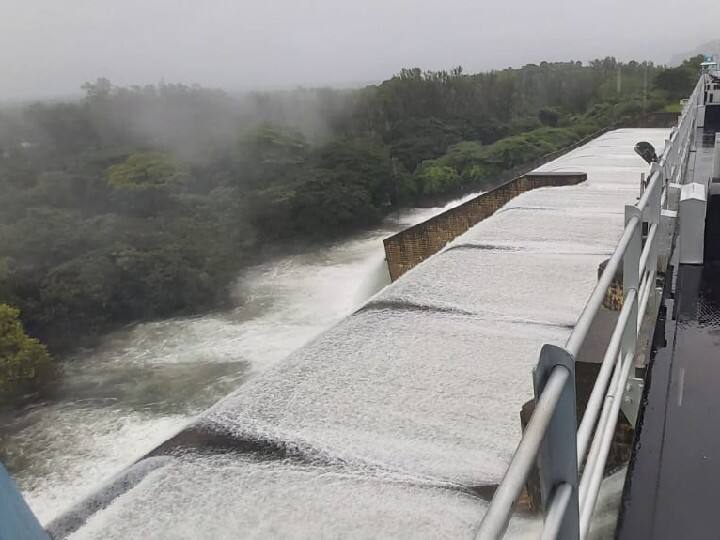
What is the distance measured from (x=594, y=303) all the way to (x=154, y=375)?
1471 centimetres

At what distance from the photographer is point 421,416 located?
1588 mm

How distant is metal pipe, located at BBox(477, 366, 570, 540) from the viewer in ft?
1.59

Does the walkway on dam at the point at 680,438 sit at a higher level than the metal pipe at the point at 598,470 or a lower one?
lower

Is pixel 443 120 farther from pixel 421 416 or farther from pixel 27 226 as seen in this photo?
pixel 421 416

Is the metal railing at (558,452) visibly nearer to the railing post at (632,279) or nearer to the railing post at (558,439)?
the railing post at (558,439)

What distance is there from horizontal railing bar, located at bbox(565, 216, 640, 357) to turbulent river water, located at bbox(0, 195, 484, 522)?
32.5 feet

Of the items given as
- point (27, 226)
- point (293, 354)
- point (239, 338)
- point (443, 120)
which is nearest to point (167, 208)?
point (27, 226)

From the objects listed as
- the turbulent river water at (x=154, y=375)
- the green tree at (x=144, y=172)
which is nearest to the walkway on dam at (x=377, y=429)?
the turbulent river water at (x=154, y=375)

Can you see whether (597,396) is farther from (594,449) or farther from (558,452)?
(558,452)

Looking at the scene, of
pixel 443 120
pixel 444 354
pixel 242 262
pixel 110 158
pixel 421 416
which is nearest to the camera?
pixel 421 416

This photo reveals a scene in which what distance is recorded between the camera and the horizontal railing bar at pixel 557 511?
59cm

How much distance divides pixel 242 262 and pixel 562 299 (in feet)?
66.3

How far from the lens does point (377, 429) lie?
154 centimetres

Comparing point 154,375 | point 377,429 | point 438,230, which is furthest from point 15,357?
point 377,429
